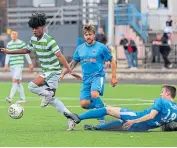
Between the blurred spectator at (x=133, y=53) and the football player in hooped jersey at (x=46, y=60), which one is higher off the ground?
the football player in hooped jersey at (x=46, y=60)

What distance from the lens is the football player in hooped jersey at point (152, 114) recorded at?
12945 millimetres

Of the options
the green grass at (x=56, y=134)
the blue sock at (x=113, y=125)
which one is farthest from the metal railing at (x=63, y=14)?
the blue sock at (x=113, y=125)

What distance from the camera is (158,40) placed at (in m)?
36.8

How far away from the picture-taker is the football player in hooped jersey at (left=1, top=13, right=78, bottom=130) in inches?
541

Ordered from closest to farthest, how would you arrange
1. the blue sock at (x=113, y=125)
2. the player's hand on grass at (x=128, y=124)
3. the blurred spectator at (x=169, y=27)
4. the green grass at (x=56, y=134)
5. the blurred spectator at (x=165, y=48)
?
the green grass at (x=56, y=134)
the player's hand on grass at (x=128, y=124)
the blue sock at (x=113, y=125)
the blurred spectator at (x=165, y=48)
the blurred spectator at (x=169, y=27)

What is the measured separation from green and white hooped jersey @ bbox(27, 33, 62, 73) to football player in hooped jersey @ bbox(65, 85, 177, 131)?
1.39 m

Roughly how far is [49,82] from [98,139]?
2.55 m

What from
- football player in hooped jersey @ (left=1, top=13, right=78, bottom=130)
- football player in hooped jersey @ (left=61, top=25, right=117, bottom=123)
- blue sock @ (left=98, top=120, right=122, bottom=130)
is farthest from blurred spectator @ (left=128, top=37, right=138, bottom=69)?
blue sock @ (left=98, top=120, right=122, bottom=130)

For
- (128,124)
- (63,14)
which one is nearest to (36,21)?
(128,124)

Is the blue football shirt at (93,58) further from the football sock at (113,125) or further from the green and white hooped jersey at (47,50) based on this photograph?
the football sock at (113,125)

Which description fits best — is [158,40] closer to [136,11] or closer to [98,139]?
[136,11]

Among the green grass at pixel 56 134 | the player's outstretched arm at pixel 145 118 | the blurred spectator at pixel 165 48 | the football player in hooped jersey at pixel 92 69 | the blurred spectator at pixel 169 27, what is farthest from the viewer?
the blurred spectator at pixel 169 27

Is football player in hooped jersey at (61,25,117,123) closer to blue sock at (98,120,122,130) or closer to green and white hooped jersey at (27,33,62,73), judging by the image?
green and white hooped jersey at (27,33,62,73)

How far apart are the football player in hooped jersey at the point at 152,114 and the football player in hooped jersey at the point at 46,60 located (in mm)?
799
